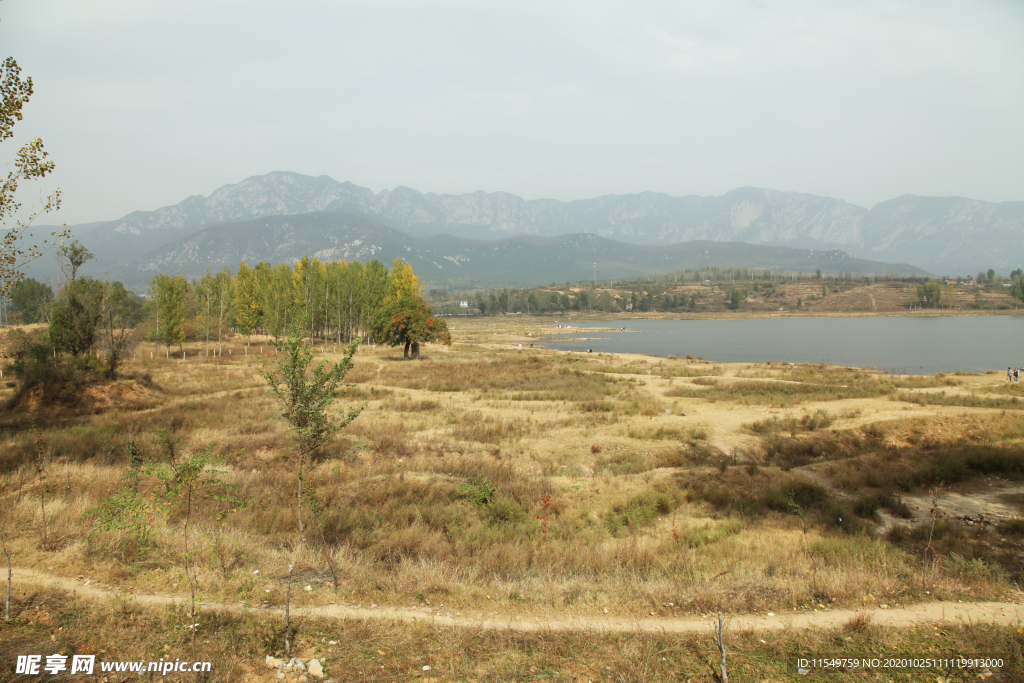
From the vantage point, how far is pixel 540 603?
7301 mm

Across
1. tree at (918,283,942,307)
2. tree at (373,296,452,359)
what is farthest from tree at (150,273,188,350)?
tree at (918,283,942,307)

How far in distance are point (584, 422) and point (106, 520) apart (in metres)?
18.5

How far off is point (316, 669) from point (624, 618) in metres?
3.97

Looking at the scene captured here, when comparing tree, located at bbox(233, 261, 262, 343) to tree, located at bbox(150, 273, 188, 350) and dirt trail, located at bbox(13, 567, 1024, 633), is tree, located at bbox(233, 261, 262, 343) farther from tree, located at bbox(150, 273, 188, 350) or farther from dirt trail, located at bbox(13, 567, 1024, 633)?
dirt trail, located at bbox(13, 567, 1024, 633)

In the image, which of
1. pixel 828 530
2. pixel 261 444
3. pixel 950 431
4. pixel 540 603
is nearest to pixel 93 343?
pixel 261 444

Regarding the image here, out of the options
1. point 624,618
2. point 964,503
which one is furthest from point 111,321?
point 964,503

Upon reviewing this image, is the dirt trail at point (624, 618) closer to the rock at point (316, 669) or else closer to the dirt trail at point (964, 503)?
the rock at point (316, 669)

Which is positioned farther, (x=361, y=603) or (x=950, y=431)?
(x=950, y=431)

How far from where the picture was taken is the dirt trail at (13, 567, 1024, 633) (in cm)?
664

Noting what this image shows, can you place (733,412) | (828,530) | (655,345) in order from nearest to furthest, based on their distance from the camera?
1. (828,530)
2. (733,412)
3. (655,345)

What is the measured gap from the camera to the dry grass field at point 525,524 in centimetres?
627

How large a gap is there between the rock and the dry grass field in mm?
159

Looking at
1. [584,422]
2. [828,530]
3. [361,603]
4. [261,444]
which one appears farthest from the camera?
[584,422]

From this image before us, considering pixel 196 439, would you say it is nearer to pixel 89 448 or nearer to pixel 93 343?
pixel 89 448
